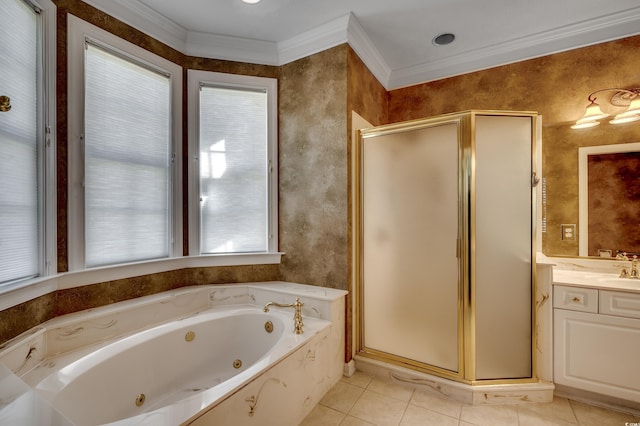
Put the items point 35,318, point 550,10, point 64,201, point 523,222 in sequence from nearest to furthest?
point 35,318 → point 64,201 → point 523,222 → point 550,10

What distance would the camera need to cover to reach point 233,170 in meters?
2.34

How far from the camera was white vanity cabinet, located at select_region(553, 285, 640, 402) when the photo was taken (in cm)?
165

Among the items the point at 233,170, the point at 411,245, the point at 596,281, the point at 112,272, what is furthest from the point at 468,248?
the point at 112,272

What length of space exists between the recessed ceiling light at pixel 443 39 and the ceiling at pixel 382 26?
33 mm

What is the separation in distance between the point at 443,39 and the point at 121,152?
257 cm

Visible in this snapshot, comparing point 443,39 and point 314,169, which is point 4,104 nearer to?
point 314,169

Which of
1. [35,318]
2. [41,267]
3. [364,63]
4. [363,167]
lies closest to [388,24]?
[364,63]

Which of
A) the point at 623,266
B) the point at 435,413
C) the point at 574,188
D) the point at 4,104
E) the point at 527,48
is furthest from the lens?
the point at 527,48

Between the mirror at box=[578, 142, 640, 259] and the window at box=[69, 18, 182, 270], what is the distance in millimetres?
2993

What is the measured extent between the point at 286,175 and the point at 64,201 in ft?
4.64

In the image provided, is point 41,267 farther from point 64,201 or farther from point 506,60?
point 506,60

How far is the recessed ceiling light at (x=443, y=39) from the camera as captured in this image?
89.7 inches

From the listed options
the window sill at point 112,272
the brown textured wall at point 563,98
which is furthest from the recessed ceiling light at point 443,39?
the window sill at point 112,272

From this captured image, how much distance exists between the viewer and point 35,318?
1465 mm
